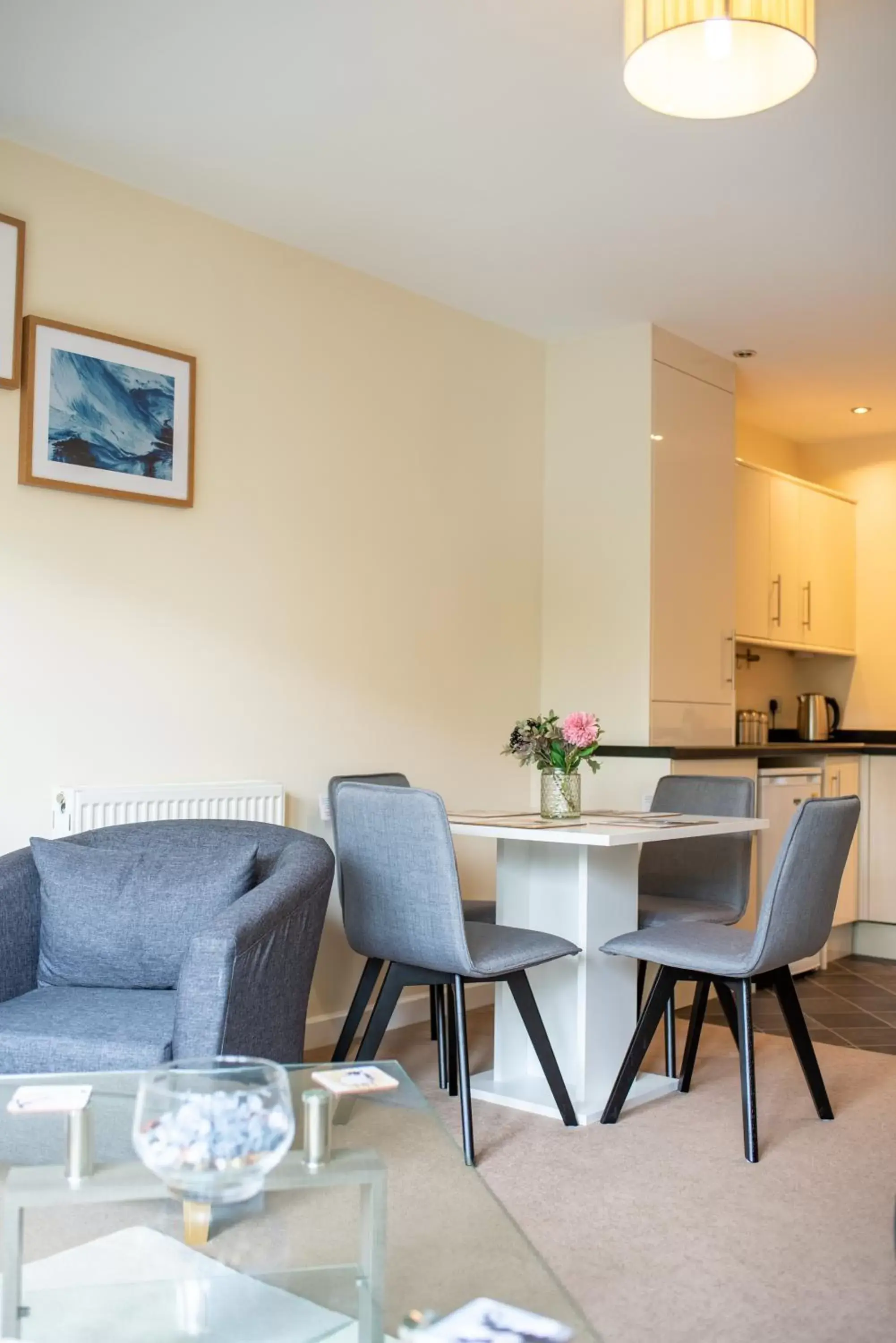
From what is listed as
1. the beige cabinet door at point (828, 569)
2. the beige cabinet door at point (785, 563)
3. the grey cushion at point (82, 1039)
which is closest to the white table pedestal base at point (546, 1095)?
the grey cushion at point (82, 1039)

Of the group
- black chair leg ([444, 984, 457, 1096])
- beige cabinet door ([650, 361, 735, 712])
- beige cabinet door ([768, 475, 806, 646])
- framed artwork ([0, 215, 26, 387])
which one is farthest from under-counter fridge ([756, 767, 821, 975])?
framed artwork ([0, 215, 26, 387])

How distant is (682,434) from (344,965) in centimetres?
254

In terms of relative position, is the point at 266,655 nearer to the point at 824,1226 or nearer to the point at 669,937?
the point at 669,937

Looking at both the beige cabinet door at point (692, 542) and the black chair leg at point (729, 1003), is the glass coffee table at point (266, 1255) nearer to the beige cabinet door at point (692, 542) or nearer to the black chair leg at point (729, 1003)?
the black chair leg at point (729, 1003)

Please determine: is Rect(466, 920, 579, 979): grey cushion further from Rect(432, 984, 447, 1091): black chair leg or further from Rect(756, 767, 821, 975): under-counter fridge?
Rect(756, 767, 821, 975): under-counter fridge

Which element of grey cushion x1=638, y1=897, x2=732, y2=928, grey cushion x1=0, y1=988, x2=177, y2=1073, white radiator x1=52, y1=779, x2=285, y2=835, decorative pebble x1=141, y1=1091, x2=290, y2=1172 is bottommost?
grey cushion x1=0, y1=988, x2=177, y2=1073

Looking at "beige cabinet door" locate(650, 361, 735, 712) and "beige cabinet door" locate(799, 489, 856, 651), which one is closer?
"beige cabinet door" locate(650, 361, 735, 712)

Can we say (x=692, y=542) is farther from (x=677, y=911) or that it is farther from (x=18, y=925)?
(x=18, y=925)

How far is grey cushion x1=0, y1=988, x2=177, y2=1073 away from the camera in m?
2.44

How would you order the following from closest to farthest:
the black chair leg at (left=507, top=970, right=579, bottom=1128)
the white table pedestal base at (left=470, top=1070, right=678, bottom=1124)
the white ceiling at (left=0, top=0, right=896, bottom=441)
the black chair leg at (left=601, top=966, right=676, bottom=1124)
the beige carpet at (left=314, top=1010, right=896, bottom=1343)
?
1. the beige carpet at (left=314, top=1010, right=896, bottom=1343)
2. the white ceiling at (left=0, top=0, right=896, bottom=441)
3. the black chair leg at (left=507, top=970, right=579, bottom=1128)
4. the black chair leg at (left=601, top=966, right=676, bottom=1124)
5. the white table pedestal base at (left=470, top=1070, right=678, bottom=1124)

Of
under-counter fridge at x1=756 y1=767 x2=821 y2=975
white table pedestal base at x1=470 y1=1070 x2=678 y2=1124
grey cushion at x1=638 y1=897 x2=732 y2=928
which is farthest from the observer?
under-counter fridge at x1=756 y1=767 x2=821 y2=975

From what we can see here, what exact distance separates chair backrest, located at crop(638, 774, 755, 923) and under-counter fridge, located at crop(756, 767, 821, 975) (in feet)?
2.75

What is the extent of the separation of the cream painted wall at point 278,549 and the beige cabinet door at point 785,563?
1.46 metres

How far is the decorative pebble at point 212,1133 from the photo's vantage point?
1515 millimetres
